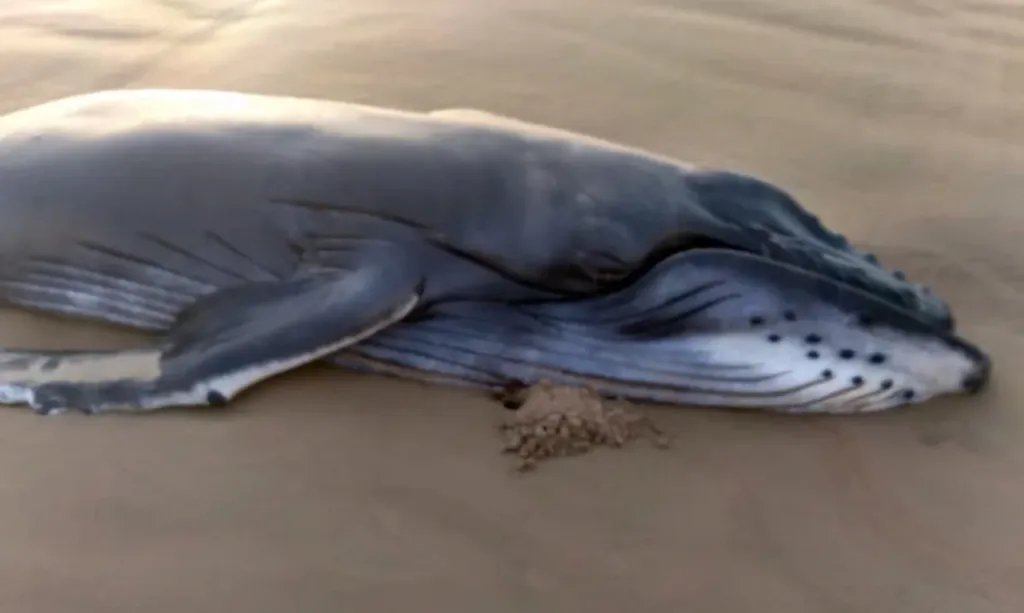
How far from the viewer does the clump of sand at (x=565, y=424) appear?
1204 mm

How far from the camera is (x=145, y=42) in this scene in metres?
2.09

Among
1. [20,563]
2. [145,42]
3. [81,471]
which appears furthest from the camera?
[145,42]

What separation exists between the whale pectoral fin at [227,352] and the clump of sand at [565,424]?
181 mm

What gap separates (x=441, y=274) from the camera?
127cm

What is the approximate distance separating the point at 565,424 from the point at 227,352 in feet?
1.28

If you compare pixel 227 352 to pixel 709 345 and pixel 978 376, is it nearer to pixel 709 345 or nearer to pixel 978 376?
pixel 709 345

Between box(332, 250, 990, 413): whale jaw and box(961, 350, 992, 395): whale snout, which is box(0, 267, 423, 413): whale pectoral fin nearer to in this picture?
box(332, 250, 990, 413): whale jaw

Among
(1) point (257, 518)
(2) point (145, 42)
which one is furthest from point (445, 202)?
(2) point (145, 42)

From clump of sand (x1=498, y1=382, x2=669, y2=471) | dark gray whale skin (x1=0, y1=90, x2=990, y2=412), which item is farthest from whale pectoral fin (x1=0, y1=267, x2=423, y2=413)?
clump of sand (x1=498, y1=382, x2=669, y2=471)

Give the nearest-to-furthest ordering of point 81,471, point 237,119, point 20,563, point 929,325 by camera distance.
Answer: point 20,563, point 81,471, point 929,325, point 237,119

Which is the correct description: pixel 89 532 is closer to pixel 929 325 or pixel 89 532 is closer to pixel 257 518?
pixel 257 518

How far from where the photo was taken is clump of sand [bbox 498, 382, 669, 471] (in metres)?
1.20

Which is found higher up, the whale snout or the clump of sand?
the whale snout

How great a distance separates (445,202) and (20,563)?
1.95ft
